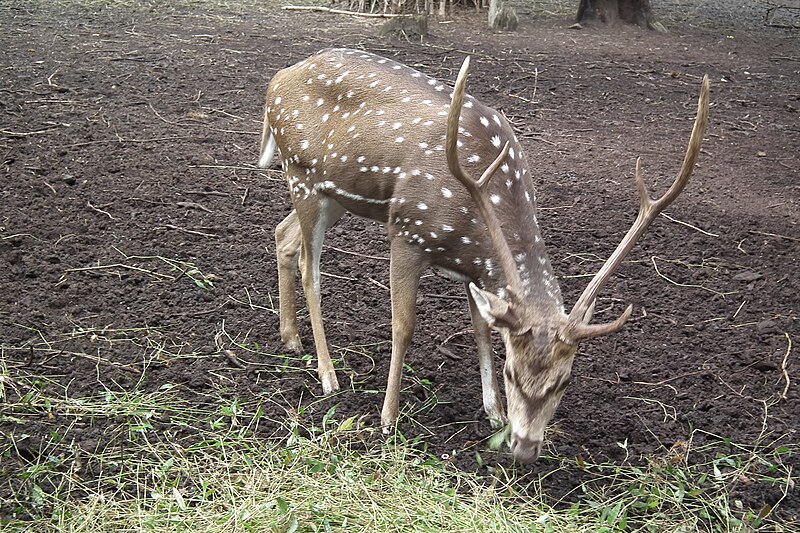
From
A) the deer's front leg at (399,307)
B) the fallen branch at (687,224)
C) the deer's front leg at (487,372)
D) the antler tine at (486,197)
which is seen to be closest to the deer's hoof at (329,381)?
the deer's front leg at (399,307)

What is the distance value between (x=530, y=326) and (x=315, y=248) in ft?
4.56

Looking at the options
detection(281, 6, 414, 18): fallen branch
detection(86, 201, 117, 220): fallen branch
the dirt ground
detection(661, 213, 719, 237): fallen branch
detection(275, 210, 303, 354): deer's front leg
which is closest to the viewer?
the dirt ground

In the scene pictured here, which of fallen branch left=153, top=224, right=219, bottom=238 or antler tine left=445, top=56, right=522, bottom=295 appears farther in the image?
fallen branch left=153, top=224, right=219, bottom=238

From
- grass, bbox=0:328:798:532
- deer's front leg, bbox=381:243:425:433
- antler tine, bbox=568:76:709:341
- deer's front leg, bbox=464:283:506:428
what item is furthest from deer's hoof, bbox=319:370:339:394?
antler tine, bbox=568:76:709:341

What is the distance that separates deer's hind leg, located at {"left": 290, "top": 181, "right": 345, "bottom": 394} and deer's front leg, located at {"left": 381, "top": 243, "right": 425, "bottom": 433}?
387mm

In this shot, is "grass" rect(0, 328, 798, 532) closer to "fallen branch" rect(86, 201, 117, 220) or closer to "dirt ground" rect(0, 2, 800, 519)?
"dirt ground" rect(0, 2, 800, 519)

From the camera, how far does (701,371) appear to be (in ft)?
14.4

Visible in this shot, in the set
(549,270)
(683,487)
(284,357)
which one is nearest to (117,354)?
(284,357)

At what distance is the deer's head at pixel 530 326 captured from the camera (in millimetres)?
3203

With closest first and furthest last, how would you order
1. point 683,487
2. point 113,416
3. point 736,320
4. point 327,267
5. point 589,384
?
point 683,487 → point 113,416 → point 589,384 → point 736,320 → point 327,267

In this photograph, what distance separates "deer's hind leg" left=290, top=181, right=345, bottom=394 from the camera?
419 centimetres

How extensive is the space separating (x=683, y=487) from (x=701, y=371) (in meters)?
0.95

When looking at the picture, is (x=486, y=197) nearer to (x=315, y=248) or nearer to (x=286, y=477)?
(x=315, y=248)

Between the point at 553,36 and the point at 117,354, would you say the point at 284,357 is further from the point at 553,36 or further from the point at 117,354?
the point at 553,36
